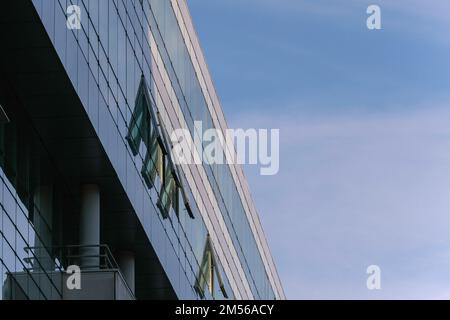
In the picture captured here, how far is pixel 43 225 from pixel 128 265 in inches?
332

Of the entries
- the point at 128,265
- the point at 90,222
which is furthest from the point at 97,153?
the point at 128,265

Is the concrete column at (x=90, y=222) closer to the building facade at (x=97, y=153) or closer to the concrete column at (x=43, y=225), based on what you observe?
the building facade at (x=97, y=153)

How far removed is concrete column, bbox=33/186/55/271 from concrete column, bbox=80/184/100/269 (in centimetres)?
176

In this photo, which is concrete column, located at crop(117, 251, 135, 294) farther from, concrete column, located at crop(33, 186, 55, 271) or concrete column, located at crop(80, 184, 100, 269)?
concrete column, located at crop(33, 186, 55, 271)

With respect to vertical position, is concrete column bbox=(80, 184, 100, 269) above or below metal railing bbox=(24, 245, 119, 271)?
above

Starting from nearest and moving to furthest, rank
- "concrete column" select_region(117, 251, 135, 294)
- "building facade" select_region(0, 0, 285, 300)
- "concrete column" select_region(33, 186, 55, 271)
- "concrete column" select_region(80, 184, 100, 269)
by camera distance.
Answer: "building facade" select_region(0, 0, 285, 300)
"concrete column" select_region(33, 186, 55, 271)
"concrete column" select_region(80, 184, 100, 269)
"concrete column" select_region(117, 251, 135, 294)

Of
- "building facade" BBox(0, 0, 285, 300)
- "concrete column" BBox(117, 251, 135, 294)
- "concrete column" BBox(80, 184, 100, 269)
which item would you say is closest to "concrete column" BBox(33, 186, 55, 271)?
"building facade" BBox(0, 0, 285, 300)

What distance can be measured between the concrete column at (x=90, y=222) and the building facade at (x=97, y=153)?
43 millimetres

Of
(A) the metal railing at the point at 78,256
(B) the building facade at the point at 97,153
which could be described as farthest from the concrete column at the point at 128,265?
(A) the metal railing at the point at 78,256

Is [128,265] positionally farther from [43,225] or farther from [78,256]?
[43,225]

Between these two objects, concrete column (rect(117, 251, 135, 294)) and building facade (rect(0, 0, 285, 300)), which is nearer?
building facade (rect(0, 0, 285, 300))

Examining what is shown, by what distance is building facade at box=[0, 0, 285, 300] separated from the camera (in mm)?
43156
